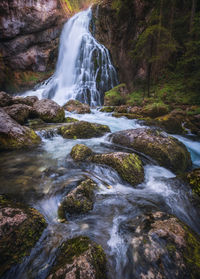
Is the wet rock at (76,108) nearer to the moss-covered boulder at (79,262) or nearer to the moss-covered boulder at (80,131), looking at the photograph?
the moss-covered boulder at (80,131)

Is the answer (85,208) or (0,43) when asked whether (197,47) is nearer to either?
(85,208)

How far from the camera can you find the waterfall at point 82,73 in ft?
51.3

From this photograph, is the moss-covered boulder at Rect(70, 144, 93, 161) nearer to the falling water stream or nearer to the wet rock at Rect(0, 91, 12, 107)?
the falling water stream

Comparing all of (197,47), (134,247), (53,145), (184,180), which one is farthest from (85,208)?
(197,47)

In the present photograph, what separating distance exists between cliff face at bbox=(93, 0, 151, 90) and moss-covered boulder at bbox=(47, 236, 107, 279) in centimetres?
1629

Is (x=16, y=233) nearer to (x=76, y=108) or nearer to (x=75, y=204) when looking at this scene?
(x=75, y=204)

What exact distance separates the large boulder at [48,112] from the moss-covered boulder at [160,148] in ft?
13.5

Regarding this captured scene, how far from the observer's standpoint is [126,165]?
3145mm

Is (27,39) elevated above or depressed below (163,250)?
above

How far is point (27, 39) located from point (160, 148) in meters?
25.0

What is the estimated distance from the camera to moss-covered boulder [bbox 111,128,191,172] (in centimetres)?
394

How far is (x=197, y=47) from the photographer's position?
963cm

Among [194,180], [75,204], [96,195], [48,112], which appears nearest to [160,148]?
[194,180]

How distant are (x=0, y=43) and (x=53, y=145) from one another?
2334 cm
